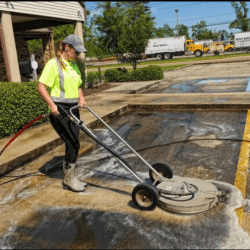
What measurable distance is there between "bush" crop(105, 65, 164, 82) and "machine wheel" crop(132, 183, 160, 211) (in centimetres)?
1389

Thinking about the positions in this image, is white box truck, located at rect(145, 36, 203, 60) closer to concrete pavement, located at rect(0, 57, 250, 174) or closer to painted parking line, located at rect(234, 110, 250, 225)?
concrete pavement, located at rect(0, 57, 250, 174)

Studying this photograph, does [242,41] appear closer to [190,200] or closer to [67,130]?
[67,130]

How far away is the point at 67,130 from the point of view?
3721 millimetres

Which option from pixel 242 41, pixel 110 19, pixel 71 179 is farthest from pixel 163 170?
pixel 110 19

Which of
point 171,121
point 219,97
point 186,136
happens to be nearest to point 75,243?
point 186,136

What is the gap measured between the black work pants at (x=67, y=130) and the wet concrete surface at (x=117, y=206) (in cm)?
55

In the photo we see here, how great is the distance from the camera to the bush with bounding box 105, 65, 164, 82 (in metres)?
16.7

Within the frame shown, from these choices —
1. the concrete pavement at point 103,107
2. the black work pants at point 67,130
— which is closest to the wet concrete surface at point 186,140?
the concrete pavement at point 103,107

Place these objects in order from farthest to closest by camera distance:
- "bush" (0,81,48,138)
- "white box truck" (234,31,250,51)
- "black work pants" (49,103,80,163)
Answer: "white box truck" (234,31,250,51), "bush" (0,81,48,138), "black work pants" (49,103,80,163)

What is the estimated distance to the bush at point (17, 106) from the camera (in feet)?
21.1

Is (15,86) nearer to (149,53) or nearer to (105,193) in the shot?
(105,193)

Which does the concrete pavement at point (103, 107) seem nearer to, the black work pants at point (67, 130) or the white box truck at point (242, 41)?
the black work pants at point (67, 130)

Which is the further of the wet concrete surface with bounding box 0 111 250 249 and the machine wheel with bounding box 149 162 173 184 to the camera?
the machine wheel with bounding box 149 162 173 184

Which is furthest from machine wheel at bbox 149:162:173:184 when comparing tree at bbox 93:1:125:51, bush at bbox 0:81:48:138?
tree at bbox 93:1:125:51
